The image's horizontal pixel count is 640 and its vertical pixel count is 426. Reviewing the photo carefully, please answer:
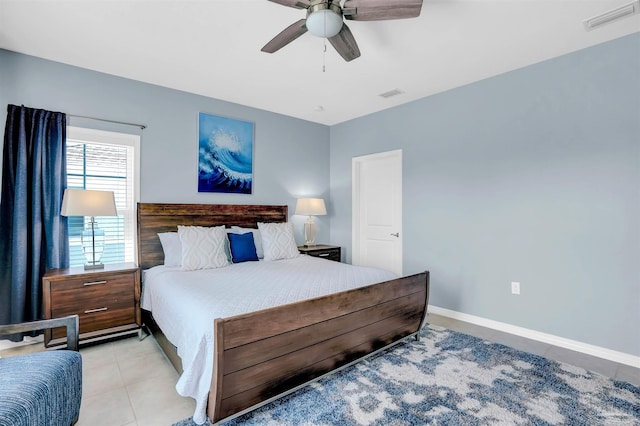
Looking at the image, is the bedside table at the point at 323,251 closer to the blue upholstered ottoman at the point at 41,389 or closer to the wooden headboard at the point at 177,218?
the wooden headboard at the point at 177,218

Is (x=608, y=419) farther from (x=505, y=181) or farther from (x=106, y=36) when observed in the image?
(x=106, y=36)

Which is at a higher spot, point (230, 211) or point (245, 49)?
point (245, 49)

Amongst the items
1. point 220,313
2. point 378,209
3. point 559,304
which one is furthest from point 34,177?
point 559,304

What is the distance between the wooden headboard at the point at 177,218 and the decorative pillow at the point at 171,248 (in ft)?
0.46

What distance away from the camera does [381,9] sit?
6.11 ft

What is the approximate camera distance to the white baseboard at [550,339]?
8.57 ft

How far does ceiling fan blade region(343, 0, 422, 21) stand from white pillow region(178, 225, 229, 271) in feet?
7.86

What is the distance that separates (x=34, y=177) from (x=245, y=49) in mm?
2237

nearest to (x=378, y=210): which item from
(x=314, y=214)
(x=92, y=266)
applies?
(x=314, y=214)

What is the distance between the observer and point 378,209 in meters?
4.66

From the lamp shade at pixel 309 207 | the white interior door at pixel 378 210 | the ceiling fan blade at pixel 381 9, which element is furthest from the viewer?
the lamp shade at pixel 309 207

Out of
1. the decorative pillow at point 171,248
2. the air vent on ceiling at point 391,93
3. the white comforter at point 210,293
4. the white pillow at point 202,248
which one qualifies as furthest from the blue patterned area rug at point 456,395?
the air vent on ceiling at point 391,93

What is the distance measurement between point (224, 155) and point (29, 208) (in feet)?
6.55

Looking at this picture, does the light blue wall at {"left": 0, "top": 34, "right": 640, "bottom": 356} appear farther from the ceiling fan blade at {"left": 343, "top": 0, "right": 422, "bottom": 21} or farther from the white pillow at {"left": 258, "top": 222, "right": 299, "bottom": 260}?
the ceiling fan blade at {"left": 343, "top": 0, "right": 422, "bottom": 21}
